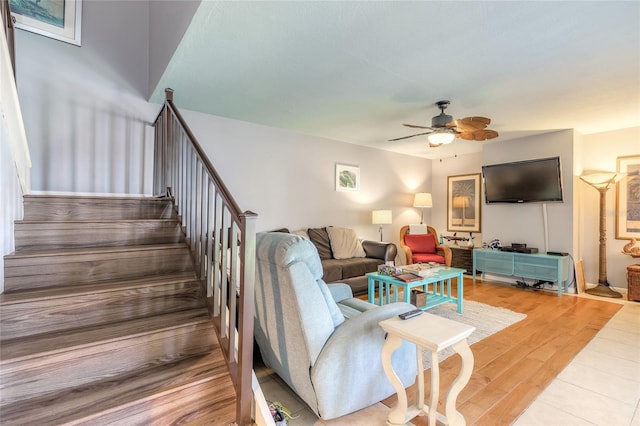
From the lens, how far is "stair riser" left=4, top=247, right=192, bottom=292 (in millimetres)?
1639

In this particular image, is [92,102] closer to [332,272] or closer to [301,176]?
[301,176]

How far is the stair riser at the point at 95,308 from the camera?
1446mm

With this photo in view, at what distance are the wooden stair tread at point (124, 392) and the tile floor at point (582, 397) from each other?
1.63ft

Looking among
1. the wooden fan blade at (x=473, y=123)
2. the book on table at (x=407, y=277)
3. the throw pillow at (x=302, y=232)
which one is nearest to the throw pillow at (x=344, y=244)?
the throw pillow at (x=302, y=232)

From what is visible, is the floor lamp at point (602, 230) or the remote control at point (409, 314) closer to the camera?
the remote control at point (409, 314)

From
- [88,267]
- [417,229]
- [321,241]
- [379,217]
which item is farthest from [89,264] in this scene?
[417,229]

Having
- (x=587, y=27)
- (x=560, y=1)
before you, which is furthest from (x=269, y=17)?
(x=587, y=27)

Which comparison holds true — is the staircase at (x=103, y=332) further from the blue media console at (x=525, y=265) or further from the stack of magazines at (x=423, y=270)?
the blue media console at (x=525, y=265)

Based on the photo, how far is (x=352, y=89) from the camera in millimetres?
2936

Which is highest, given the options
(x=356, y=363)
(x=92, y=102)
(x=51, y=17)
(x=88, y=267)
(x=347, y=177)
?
(x=51, y=17)

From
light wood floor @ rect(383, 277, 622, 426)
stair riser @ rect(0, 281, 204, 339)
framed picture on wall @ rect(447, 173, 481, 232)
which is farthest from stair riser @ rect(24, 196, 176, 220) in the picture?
framed picture on wall @ rect(447, 173, 481, 232)

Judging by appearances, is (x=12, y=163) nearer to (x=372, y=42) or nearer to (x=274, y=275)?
(x=274, y=275)

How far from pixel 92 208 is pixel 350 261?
3.00 metres

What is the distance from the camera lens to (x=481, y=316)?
3.24 metres
